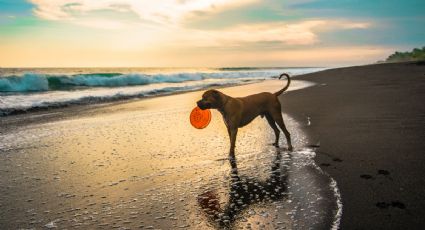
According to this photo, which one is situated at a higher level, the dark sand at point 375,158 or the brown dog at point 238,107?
the brown dog at point 238,107

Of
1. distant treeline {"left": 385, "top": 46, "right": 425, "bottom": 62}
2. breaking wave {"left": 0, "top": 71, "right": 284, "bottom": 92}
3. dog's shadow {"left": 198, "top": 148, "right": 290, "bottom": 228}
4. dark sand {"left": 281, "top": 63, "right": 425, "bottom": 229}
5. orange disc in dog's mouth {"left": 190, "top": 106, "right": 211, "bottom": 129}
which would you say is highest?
distant treeline {"left": 385, "top": 46, "right": 425, "bottom": 62}

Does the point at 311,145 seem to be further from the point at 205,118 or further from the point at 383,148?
the point at 205,118

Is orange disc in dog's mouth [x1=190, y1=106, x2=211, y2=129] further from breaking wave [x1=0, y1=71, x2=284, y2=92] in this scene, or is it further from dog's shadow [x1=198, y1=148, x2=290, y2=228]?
breaking wave [x1=0, y1=71, x2=284, y2=92]

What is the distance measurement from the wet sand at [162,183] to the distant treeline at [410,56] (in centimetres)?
4375

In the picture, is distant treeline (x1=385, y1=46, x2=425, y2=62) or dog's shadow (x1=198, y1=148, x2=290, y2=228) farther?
distant treeline (x1=385, y1=46, x2=425, y2=62)

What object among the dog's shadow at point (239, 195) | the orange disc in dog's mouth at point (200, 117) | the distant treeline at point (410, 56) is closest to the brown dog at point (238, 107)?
the orange disc in dog's mouth at point (200, 117)

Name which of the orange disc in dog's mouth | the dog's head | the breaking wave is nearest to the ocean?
the breaking wave

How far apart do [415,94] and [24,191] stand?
40.4 ft

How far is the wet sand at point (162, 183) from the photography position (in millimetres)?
3459

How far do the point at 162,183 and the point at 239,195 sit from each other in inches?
43.6

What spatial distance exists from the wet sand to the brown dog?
405 millimetres

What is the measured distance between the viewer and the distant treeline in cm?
4832

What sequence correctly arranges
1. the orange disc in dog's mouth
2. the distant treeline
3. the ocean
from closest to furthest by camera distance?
the orange disc in dog's mouth → the ocean → the distant treeline

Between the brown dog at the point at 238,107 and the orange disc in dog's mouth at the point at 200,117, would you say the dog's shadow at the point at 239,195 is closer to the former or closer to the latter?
the brown dog at the point at 238,107
